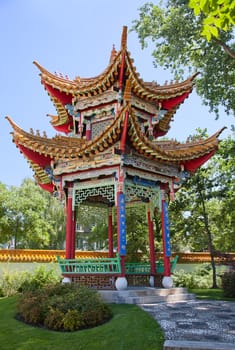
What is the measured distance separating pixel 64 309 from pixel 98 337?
4.62ft

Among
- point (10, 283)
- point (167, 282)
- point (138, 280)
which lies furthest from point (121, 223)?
point (10, 283)

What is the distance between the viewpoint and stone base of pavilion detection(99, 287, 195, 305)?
371 inches

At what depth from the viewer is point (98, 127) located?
42.2ft

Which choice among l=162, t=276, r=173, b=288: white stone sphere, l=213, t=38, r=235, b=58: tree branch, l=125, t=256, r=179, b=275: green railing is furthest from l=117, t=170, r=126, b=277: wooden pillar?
l=213, t=38, r=235, b=58: tree branch

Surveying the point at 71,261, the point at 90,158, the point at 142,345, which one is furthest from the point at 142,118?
the point at 142,345

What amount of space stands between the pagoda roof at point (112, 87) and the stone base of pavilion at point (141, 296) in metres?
6.85

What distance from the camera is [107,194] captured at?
11594 mm

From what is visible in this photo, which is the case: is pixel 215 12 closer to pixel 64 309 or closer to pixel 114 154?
pixel 64 309

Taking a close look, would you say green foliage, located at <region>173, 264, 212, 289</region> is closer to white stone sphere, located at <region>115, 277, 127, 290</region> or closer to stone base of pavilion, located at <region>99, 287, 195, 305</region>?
stone base of pavilion, located at <region>99, 287, 195, 305</region>

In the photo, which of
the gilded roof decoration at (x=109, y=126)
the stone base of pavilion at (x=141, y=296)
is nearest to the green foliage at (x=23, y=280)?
the gilded roof decoration at (x=109, y=126)

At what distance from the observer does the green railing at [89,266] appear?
406 inches

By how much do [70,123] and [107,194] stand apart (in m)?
4.44

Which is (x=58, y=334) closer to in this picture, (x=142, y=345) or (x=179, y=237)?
(x=142, y=345)

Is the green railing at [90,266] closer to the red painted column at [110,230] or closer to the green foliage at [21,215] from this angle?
the red painted column at [110,230]
